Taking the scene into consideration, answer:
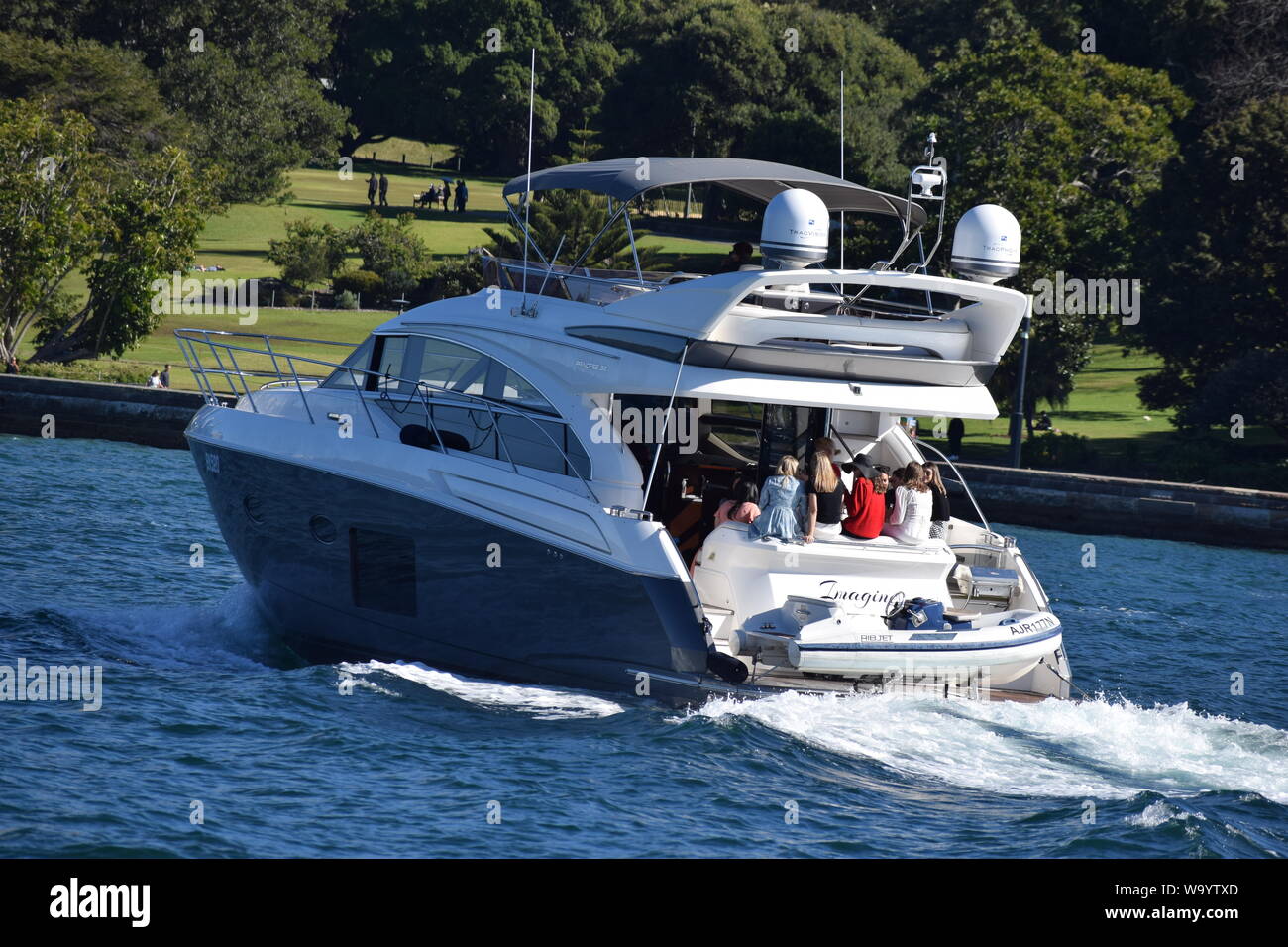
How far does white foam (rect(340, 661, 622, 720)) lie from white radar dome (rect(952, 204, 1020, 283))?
184 inches

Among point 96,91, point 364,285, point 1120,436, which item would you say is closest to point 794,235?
point 1120,436

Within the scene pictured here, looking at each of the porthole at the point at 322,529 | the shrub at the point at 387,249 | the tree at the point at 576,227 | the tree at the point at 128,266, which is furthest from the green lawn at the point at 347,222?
the porthole at the point at 322,529

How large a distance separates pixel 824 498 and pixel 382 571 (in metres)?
3.75

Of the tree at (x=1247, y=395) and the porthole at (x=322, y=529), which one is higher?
the tree at (x=1247, y=395)

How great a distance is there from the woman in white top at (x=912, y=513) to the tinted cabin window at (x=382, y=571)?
13.0 ft

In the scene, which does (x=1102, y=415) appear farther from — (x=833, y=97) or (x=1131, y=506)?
(x=833, y=97)

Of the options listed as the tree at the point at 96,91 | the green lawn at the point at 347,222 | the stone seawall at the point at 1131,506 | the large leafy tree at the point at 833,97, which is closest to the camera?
the stone seawall at the point at 1131,506

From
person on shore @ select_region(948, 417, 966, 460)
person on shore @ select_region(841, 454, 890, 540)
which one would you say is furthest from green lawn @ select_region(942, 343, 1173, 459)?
person on shore @ select_region(841, 454, 890, 540)

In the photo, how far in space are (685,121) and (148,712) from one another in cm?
5472

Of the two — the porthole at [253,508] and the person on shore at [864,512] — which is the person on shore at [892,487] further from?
the porthole at [253,508]

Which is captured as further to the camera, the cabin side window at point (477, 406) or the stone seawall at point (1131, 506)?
the stone seawall at point (1131, 506)

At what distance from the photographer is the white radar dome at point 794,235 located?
12.0 metres
